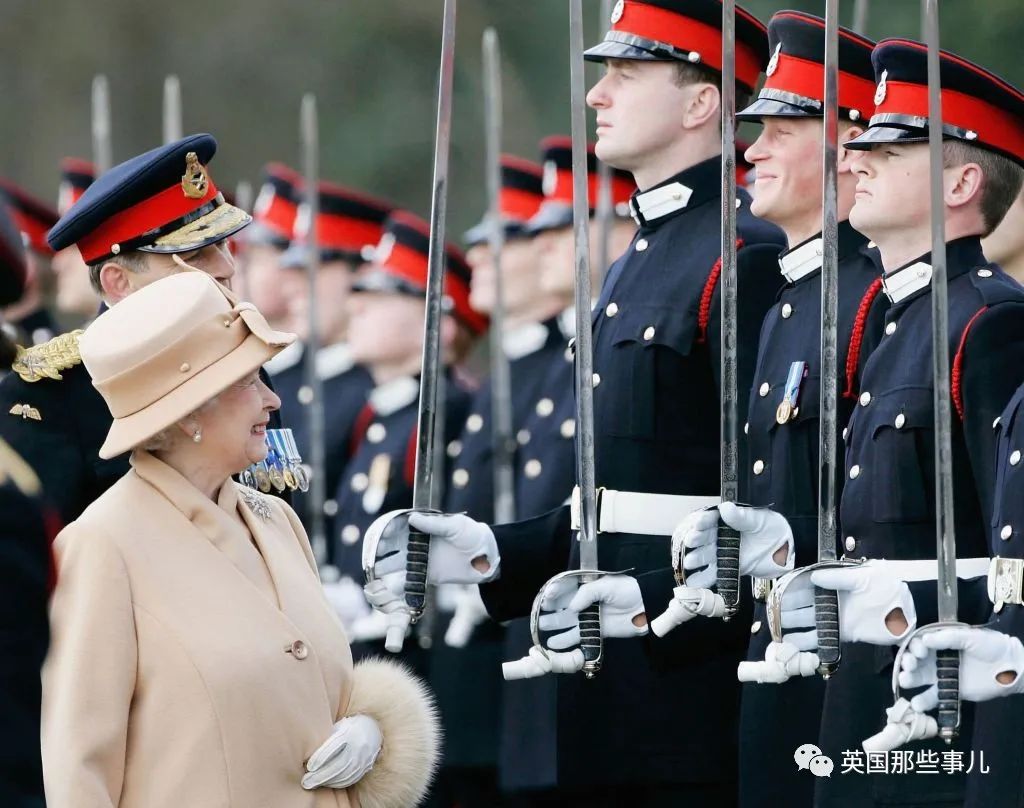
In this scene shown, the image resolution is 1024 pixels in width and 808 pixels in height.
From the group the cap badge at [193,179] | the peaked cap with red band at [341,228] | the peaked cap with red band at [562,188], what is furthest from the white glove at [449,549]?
the peaked cap with red band at [341,228]

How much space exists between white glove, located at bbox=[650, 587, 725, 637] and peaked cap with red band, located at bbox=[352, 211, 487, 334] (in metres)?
4.85

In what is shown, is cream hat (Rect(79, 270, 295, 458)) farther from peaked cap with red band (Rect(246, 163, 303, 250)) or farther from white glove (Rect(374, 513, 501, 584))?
peaked cap with red band (Rect(246, 163, 303, 250))

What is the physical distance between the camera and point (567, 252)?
9.27 m

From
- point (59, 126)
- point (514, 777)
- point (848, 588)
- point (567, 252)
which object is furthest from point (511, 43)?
point (848, 588)

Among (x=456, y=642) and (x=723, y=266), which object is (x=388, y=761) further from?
(x=456, y=642)

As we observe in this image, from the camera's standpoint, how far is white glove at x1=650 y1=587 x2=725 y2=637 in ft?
16.5

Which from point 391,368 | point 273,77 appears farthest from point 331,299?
point 273,77

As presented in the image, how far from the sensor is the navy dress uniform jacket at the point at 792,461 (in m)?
5.41

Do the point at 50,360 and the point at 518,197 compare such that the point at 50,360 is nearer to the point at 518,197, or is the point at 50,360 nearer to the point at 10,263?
the point at 10,263

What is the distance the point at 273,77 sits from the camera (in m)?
19.4

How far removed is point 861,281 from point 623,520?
77cm

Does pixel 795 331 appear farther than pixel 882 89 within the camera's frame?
Yes

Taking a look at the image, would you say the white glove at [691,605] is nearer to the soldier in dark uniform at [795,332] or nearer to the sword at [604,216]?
the soldier in dark uniform at [795,332]

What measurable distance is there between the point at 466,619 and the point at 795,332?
3546mm
